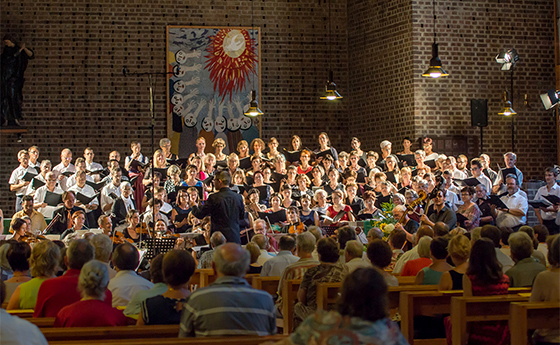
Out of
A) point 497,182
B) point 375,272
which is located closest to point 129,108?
point 497,182

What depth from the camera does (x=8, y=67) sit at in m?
15.0

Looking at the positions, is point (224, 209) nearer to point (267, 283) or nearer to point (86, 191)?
point (267, 283)

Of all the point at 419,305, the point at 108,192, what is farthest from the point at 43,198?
the point at 419,305

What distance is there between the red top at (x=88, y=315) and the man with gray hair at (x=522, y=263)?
8.31ft

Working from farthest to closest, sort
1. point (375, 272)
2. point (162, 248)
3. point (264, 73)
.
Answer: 1. point (264, 73)
2. point (162, 248)
3. point (375, 272)

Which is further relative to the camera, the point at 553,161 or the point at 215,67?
the point at 215,67

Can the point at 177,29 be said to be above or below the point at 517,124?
above

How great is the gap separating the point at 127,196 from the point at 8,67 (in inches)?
246

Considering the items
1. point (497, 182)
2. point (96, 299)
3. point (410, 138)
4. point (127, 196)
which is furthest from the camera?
point (410, 138)

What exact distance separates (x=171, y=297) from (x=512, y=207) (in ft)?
26.7

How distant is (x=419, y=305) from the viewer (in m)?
4.21

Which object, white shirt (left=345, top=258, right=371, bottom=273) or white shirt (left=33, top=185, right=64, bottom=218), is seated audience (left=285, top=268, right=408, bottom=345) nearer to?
white shirt (left=345, top=258, right=371, bottom=273)

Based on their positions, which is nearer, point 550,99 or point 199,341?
point 199,341

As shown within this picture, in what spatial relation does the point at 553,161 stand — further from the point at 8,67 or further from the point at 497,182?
the point at 8,67
